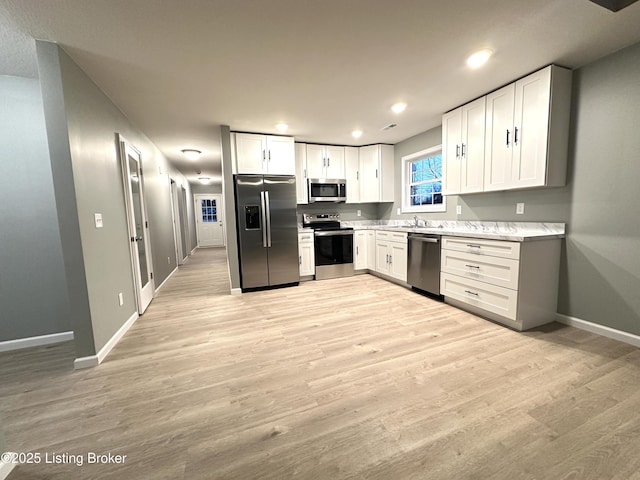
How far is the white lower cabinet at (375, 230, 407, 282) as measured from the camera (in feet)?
12.9

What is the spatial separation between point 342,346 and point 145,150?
4211 millimetres

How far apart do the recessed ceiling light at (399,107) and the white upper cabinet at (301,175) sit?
6.01 ft

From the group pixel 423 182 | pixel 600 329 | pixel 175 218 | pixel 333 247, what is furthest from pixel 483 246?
pixel 175 218

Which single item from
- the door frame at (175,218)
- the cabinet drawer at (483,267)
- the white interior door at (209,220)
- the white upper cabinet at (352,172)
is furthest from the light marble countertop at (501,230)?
the white interior door at (209,220)

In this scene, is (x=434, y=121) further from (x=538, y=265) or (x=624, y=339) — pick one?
(x=624, y=339)

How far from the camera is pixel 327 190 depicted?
15.6 feet

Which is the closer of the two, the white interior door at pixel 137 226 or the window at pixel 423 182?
the white interior door at pixel 137 226

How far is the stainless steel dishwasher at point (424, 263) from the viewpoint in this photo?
332cm

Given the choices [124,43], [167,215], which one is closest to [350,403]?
[124,43]

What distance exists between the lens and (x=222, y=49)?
78.0 inches

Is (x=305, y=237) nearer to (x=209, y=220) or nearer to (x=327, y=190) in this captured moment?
(x=327, y=190)

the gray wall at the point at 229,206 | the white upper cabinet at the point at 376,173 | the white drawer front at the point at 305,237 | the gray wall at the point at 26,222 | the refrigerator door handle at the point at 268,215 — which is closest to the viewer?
the gray wall at the point at 26,222

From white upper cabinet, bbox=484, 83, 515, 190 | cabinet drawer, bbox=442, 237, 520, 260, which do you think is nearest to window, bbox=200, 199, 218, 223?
cabinet drawer, bbox=442, 237, 520, 260

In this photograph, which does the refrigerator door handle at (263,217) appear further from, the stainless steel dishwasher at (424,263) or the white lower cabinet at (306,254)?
the stainless steel dishwasher at (424,263)
